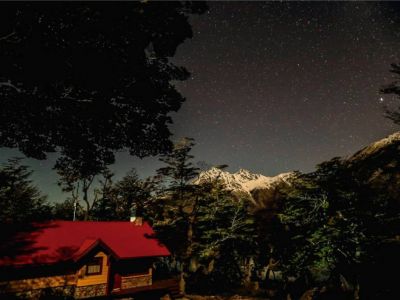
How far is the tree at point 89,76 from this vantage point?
27.0 feet

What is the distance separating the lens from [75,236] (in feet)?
80.9

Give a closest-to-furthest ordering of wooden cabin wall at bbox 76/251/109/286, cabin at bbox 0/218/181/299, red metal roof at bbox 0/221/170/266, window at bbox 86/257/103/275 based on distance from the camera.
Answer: cabin at bbox 0/218/181/299, red metal roof at bbox 0/221/170/266, wooden cabin wall at bbox 76/251/109/286, window at bbox 86/257/103/275

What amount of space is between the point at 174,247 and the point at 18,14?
1139 inches

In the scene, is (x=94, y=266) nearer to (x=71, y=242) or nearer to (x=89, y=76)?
(x=71, y=242)

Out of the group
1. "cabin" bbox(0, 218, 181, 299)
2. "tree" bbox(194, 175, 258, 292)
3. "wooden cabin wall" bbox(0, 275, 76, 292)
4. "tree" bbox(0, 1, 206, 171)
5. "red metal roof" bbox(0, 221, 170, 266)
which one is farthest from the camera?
"tree" bbox(194, 175, 258, 292)

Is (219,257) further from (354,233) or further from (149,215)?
(354,233)

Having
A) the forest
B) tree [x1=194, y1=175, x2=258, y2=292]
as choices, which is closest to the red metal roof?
tree [x1=194, y1=175, x2=258, y2=292]

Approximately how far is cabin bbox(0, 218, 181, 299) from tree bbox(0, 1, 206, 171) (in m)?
12.1

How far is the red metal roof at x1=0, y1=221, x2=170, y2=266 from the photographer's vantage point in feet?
67.7

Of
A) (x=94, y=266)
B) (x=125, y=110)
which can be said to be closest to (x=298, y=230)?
(x=94, y=266)

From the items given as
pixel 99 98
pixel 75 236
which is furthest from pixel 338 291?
pixel 99 98

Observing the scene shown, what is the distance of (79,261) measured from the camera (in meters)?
22.3

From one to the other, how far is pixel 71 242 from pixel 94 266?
254cm

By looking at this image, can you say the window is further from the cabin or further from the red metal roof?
the red metal roof
